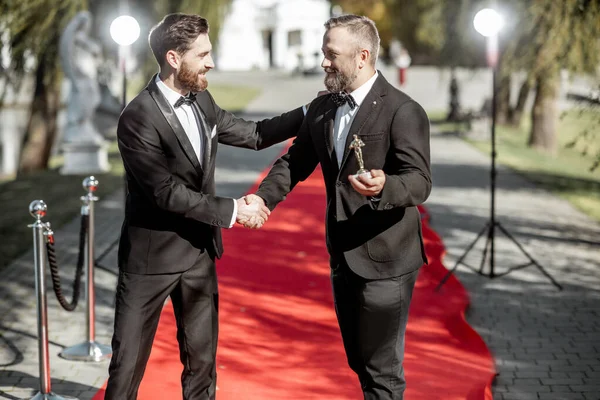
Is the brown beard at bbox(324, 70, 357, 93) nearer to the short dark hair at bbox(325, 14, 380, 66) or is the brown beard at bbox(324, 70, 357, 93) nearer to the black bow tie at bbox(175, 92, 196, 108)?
the short dark hair at bbox(325, 14, 380, 66)

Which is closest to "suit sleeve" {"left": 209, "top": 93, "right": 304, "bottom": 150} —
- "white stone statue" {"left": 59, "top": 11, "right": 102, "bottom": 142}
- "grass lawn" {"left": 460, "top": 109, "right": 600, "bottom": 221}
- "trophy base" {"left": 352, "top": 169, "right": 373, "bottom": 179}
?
"trophy base" {"left": 352, "top": 169, "right": 373, "bottom": 179}

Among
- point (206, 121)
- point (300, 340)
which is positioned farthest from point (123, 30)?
point (206, 121)

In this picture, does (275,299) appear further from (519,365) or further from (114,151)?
(114,151)

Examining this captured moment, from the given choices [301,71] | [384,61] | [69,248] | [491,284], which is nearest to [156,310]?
[491,284]

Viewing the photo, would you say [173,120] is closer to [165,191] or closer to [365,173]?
[165,191]

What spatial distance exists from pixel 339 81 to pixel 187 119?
0.80m

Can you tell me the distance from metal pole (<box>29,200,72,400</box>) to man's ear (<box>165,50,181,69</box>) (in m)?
1.55

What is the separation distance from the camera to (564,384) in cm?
569

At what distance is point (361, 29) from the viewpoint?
400 cm

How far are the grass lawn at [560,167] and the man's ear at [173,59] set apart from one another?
5181 millimetres

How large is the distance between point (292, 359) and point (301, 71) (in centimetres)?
4977

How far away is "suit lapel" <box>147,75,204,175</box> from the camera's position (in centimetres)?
419

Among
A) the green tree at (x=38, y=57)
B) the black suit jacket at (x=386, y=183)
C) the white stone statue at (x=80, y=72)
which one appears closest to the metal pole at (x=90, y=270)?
the black suit jacket at (x=386, y=183)

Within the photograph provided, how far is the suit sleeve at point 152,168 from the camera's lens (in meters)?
4.13
